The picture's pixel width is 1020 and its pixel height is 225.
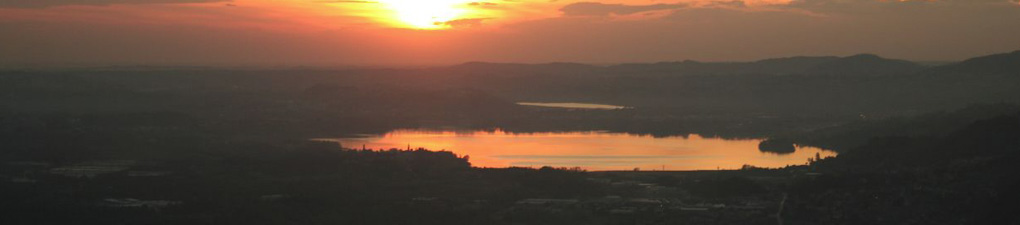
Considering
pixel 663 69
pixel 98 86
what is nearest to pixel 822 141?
pixel 98 86

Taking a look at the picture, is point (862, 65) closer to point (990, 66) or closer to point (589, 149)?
point (990, 66)

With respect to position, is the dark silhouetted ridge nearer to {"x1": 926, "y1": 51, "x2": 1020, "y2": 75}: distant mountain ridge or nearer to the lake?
{"x1": 926, "y1": 51, "x2": 1020, "y2": 75}: distant mountain ridge

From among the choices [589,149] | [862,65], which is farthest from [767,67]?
[589,149]

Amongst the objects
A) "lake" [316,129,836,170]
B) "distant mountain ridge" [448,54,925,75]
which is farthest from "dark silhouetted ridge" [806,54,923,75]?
"lake" [316,129,836,170]

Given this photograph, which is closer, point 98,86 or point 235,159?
point 235,159

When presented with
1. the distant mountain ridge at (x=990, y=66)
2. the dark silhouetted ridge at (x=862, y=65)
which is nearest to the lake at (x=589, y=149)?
the distant mountain ridge at (x=990, y=66)

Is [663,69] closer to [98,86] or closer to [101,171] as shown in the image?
[98,86]

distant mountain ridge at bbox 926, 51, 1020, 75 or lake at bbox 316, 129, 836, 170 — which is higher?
distant mountain ridge at bbox 926, 51, 1020, 75

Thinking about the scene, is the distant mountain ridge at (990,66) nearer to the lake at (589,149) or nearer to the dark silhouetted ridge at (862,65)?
the dark silhouetted ridge at (862,65)
